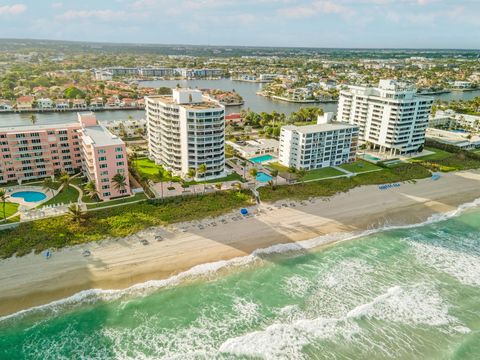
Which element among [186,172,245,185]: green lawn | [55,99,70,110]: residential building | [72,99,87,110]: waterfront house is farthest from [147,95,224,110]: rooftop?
[55,99,70,110]: residential building

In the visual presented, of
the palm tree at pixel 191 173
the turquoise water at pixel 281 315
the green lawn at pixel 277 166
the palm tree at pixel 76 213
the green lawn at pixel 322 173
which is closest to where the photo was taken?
the turquoise water at pixel 281 315

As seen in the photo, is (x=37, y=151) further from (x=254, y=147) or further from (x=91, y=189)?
(x=254, y=147)

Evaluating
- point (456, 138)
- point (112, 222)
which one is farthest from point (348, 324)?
point (456, 138)

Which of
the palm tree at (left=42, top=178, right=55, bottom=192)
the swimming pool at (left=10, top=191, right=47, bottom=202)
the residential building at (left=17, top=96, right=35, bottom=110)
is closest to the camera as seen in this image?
the palm tree at (left=42, top=178, right=55, bottom=192)

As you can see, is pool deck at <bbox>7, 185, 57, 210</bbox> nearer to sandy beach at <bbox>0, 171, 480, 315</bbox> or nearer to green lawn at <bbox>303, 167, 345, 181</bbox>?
sandy beach at <bbox>0, 171, 480, 315</bbox>

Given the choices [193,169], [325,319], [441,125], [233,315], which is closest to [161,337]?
[233,315]

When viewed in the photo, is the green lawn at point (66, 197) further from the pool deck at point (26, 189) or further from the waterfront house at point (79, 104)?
the waterfront house at point (79, 104)

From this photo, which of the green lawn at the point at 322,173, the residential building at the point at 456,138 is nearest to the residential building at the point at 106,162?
the green lawn at the point at 322,173

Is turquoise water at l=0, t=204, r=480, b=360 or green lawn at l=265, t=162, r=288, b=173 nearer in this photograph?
turquoise water at l=0, t=204, r=480, b=360
